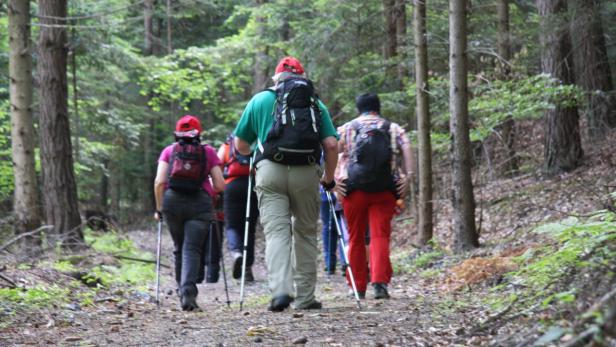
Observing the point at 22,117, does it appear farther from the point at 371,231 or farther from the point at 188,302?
the point at 371,231

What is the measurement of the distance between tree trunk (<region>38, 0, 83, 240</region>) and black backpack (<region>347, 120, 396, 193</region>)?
6.47m

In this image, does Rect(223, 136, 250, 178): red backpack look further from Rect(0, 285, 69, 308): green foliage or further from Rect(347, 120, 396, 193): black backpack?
Rect(0, 285, 69, 308): green foliage

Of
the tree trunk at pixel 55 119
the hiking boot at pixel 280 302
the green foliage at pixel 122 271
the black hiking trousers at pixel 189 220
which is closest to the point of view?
the hiking boot at pixel 280 302

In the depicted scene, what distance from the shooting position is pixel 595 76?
13625 millimetres

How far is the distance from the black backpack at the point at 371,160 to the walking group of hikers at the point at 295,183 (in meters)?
0.01

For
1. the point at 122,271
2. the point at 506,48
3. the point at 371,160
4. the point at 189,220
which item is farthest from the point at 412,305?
the point at 506,48

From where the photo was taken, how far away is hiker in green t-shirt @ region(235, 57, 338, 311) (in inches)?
239

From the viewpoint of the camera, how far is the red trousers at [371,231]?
23.5ft

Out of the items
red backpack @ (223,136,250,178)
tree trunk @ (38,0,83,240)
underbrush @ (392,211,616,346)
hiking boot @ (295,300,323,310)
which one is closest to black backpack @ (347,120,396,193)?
underbrush @ (392,211,616,346)

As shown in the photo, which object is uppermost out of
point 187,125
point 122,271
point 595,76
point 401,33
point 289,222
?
point 401,33

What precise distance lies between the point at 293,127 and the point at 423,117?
226 inches

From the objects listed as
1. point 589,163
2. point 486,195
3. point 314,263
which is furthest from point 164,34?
point 314,263

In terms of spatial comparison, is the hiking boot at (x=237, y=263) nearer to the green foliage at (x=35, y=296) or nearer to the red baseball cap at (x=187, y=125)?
the red baseball cap at (x=187, y=125)

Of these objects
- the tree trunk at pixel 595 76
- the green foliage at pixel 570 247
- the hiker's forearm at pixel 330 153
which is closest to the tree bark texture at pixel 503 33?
the tree trunk at pixel 595 76
